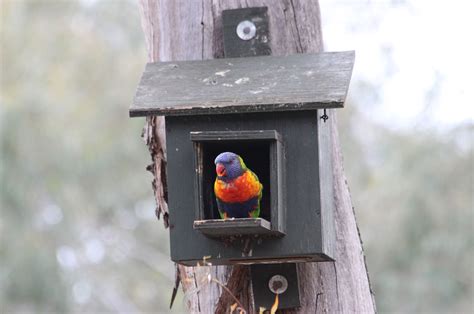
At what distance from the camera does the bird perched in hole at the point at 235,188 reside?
14.4 feet

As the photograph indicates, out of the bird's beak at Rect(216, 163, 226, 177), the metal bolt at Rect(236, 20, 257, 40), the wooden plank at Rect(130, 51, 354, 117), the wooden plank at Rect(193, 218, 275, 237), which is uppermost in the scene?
the metal bolt at Rect(236, 20, 257, 40)

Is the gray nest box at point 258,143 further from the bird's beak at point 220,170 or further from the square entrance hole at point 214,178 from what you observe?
the bird's beak at point 220,170

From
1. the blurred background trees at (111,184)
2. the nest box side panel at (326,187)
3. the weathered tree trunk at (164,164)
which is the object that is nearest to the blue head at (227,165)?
the nest box side panel at (326,187)

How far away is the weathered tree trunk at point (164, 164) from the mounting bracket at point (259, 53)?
0.12 feet

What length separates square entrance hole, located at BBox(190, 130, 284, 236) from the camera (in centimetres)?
430

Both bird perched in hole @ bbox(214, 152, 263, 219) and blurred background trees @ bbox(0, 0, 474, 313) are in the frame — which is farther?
blurred background trees @ bbox(0, 0, 474, 313)

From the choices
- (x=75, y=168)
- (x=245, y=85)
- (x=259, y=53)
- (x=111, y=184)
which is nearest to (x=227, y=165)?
(x=245, y=85)

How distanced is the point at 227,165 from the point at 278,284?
619 millimetres

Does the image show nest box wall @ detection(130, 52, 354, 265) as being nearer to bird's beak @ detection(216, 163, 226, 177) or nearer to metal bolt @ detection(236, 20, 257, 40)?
bird's beak @ detection(216, 163, 226, 177)

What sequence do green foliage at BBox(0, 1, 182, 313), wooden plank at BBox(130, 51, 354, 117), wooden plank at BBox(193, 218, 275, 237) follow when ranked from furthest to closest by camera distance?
1. green foliage at BBox(0, 1, 182, 313)
2. wooden plank at BBox(130, 51, 354, 117)
3. wooden plank at BBox(193, 218, 275, 237)

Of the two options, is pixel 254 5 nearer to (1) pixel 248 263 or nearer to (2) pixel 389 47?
(1) pixel 248 263

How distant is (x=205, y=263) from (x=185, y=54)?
→ 99 cm

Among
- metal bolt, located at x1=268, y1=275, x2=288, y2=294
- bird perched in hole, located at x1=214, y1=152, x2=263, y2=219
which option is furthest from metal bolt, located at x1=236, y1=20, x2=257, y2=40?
metal bolt, located at x1=268, y1=275, x2=288, y2=294

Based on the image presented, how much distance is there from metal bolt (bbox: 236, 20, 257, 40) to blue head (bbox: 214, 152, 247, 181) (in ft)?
2.32
